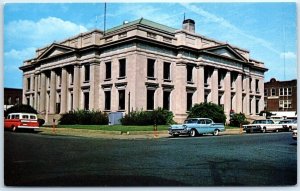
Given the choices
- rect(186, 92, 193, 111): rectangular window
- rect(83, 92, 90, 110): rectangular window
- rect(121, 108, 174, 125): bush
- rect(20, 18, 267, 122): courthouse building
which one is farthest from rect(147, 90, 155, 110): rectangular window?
rect(83, 92, 90, 110): rectangular window

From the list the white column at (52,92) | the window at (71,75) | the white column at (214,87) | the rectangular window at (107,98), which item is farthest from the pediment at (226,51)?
the white column at (52,92)

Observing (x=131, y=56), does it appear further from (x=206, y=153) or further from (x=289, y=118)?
(x=289, y=118)

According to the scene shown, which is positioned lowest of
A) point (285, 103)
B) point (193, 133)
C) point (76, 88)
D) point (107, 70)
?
point (193, 133)

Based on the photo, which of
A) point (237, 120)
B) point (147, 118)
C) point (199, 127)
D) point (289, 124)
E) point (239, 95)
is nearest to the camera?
point (289, 124)

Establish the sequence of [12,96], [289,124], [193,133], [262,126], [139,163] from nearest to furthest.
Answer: [139,163] < [12,96] < [289,124] < [193,133] < [262,126]

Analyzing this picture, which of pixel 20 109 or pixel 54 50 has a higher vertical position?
pixel 54 50

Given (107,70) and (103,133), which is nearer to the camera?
(103,133)

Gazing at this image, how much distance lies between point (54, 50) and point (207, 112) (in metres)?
3.27

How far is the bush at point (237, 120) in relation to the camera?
7898 mm

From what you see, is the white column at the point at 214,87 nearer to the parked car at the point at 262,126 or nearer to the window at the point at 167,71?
the parked car at the point at 262,126

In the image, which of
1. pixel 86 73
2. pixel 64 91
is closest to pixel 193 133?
pixel 86 73

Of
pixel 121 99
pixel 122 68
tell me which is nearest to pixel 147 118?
pixel 121 99

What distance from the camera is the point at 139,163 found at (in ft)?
21.1

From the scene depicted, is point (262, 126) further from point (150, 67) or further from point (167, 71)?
point (150, 67)
